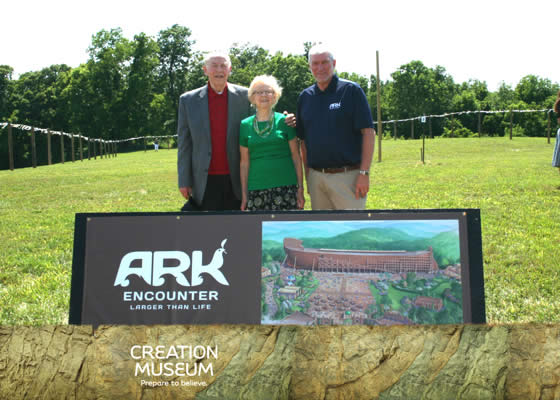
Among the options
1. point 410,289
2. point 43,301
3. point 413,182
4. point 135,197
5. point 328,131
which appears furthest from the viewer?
point 413,182

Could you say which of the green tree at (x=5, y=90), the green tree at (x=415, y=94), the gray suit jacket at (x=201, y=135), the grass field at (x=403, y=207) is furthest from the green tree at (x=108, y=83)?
the gray suit jacket at (x=201, y=135)

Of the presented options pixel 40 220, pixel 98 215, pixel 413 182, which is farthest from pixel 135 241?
pixel 413 182

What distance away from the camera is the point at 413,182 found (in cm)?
1484

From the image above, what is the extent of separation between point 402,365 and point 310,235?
36.8 inches

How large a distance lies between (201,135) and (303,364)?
2195 millimetres

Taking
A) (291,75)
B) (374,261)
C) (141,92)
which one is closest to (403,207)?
(374,261)

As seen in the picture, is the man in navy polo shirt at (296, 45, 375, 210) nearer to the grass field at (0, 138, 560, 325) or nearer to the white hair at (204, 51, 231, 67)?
the white hair at (204, 51, 231, 67)

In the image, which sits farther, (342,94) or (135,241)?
(342,94)

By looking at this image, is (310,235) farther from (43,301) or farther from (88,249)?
(43,301)

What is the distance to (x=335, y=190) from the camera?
4.50 meters

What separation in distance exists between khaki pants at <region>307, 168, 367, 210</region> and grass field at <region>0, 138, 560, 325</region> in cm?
139

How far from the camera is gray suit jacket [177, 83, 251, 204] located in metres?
4.54

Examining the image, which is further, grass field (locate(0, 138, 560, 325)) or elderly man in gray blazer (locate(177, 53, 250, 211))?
grass field (locate(0, 138, 560, 325))

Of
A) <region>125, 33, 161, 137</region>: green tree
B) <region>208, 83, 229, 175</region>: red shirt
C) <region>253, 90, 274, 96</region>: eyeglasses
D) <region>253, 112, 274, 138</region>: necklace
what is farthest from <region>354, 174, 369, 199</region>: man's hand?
<region>125, 33, 161, 137</region>: green tree
